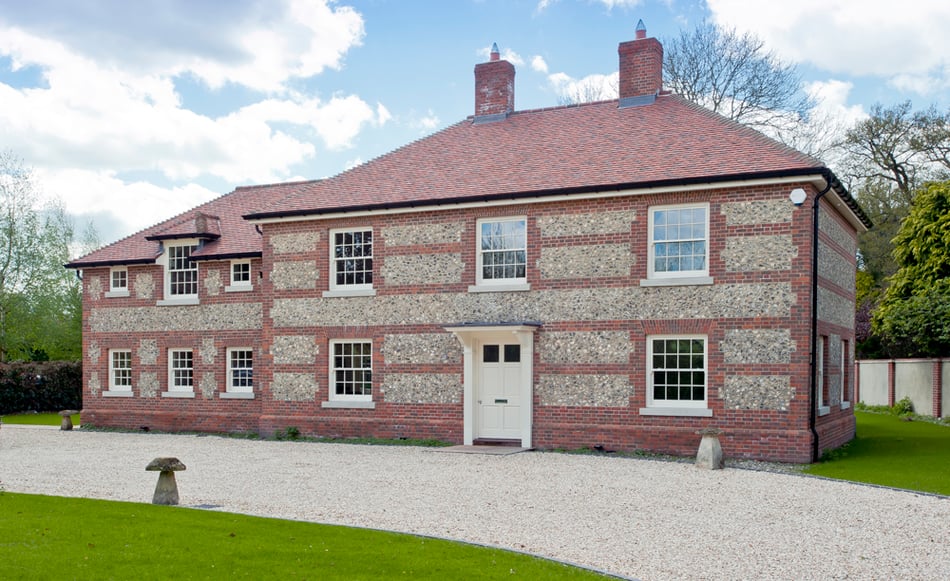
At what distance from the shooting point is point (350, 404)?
878 inches

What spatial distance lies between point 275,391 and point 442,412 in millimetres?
4841

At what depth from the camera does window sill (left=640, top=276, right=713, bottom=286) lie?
18734mm

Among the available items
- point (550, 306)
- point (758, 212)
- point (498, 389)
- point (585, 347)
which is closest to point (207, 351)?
point (498, 389)

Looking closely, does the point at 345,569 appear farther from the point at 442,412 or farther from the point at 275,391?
the point at 275,391

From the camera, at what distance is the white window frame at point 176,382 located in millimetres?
26125

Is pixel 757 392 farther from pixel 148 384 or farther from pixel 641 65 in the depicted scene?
pixel 148 384

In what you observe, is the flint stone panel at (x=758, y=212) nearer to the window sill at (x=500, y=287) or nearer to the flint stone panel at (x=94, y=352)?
the window sill at (x=500, y=287)

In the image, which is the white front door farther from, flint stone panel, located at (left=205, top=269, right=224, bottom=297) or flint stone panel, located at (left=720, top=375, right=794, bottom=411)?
flint stone panel, located at (left=205, top=269, right=224, bottom=297)

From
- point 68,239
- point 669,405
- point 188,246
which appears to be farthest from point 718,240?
point 68,239

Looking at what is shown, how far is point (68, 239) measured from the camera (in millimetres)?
52688

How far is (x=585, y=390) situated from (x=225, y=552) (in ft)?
37.9

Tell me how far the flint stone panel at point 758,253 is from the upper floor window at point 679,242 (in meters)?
0.51

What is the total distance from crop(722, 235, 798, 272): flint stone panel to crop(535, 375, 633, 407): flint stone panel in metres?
3.33

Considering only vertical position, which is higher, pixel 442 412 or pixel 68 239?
pixel 68 239
